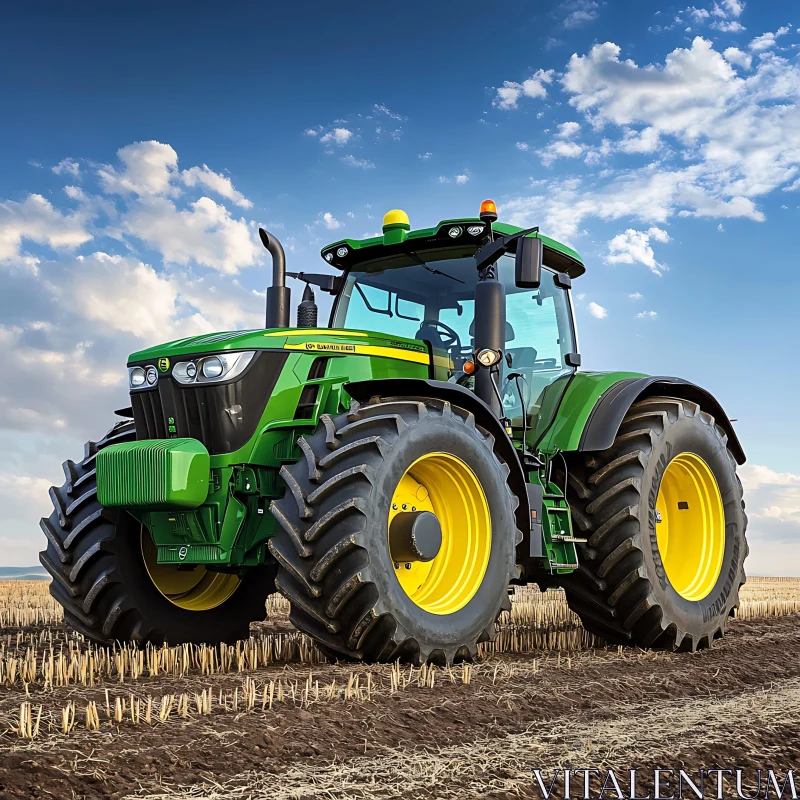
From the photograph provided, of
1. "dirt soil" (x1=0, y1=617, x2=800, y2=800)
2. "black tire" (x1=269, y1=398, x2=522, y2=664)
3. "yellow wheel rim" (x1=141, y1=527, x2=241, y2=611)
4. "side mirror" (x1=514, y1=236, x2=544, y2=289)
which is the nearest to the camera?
"dirt soil" (x1=0, y1=617, x2=800, y2=800)

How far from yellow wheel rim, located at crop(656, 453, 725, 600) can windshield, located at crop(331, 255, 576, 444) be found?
1.44 m

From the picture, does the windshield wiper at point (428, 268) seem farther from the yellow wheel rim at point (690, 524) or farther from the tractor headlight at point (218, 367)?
the yellow wheel rim at point (690, 524)

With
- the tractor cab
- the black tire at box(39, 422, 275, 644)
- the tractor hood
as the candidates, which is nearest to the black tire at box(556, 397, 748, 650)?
the tractor cab

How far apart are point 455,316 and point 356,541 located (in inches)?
108

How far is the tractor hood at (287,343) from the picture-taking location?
20.6ft

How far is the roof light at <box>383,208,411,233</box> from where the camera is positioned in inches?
298

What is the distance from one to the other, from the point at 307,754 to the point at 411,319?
14.1ft

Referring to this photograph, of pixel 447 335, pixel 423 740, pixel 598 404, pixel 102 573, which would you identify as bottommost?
pixel 423 740

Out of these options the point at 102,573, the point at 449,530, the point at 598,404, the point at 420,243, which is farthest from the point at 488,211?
the point at 102,573

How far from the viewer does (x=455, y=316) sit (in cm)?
742

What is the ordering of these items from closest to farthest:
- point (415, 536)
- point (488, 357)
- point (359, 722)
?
point (359, 722)
point (415, 536)
point (488, 357)

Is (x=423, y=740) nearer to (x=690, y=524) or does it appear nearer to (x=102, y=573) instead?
(x=102, y=573)

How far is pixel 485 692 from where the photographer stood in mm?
5016

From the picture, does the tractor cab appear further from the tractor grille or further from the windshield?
the tractor grille
